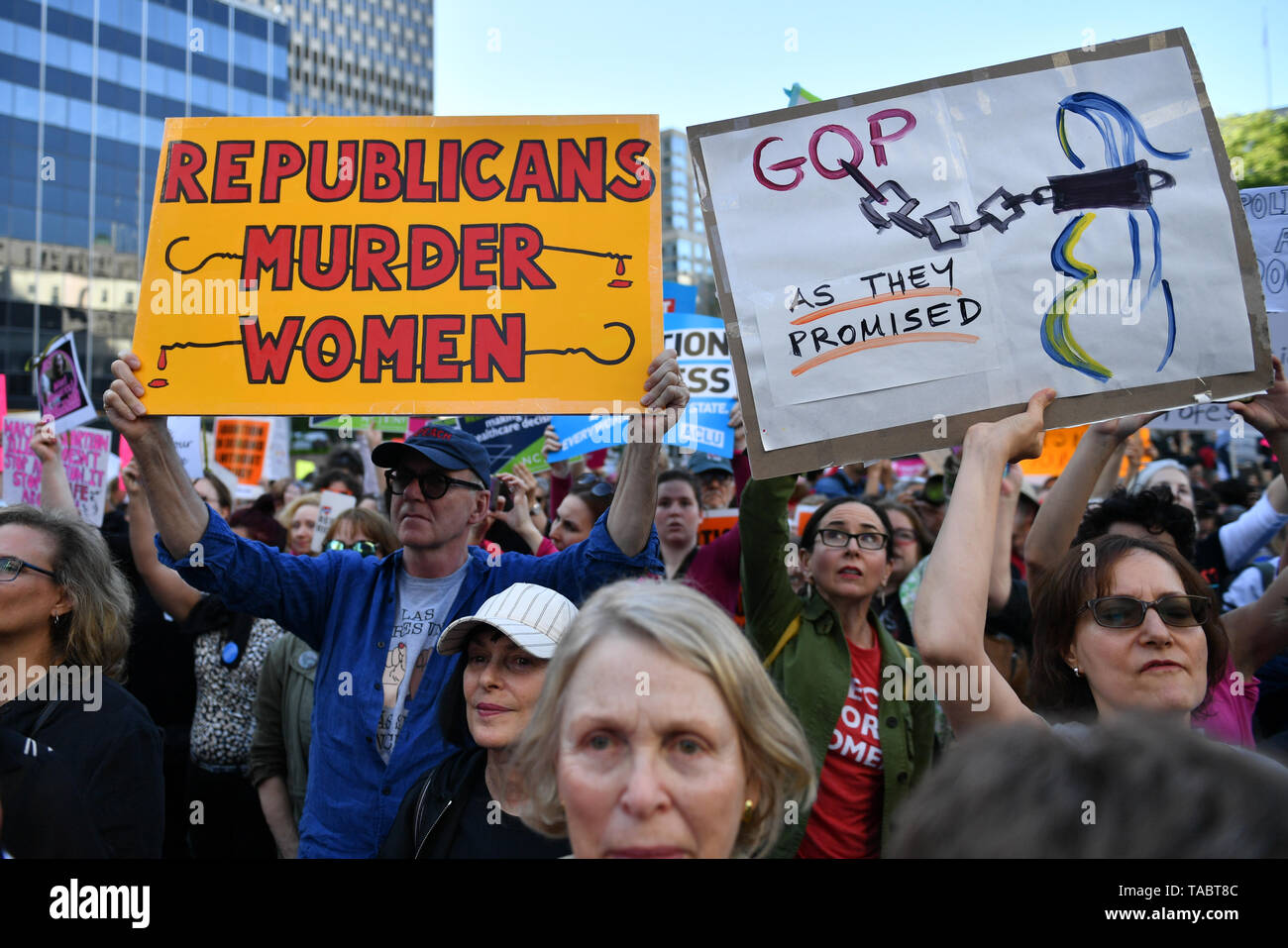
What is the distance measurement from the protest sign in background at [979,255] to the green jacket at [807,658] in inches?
23.0

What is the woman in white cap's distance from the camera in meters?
A: 2.29

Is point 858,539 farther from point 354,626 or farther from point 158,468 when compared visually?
point 158,468

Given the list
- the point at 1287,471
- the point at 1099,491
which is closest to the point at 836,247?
the point at 1287,471

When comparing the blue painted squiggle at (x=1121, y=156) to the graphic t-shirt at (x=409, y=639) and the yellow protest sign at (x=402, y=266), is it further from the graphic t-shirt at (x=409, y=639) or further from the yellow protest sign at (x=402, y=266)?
the graphic t-shirt at (x=409, y=639)

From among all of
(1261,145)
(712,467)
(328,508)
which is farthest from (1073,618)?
(1261,145)

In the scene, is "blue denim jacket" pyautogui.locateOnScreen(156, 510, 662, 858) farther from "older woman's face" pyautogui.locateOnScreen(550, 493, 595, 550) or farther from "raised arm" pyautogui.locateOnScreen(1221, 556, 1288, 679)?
"older woman's face" pyautogui.locateOnScreen(550, 493, 595, 550)

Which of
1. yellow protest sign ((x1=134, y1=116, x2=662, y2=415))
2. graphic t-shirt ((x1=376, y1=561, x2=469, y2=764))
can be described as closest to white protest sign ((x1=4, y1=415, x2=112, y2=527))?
yellow protest sign ((x1=134, y1=116, x2=662, y2=415))

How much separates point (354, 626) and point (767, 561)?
136 cm

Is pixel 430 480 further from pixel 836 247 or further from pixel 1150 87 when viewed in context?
pixel 1150 87

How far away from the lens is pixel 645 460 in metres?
2.88

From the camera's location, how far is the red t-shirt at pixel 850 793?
3.18 m

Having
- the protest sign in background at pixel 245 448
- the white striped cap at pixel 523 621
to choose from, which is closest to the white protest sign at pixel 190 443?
the protest sign in background at pixel 245 448
